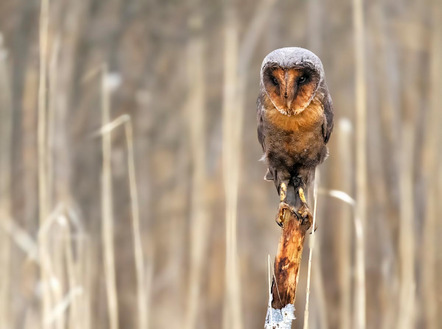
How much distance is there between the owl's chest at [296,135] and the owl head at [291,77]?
36 millimetres

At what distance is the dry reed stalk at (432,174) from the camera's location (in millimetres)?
1607

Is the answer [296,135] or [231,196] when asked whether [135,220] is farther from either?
[296,135]

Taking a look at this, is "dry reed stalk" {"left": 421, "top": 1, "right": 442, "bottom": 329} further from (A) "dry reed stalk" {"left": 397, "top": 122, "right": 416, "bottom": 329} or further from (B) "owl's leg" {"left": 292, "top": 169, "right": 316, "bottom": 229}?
(B) "owl's leg" {"left": 292, "top": 169, "right": 316, "bottom": 229}

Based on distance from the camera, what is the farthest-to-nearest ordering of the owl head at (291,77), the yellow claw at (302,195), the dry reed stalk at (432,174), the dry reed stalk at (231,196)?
the dry reed stalk at (432,174) → the dry reed stalk at (231,196) → the yellow claw at (302,195) → the owl head at (291,77)

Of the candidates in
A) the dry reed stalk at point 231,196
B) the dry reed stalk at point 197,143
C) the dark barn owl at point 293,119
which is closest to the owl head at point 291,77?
the dark barn owl at point 293,119

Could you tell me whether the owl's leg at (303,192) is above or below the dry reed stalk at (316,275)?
above

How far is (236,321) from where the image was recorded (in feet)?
3.28

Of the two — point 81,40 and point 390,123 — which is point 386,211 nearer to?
point 390,123

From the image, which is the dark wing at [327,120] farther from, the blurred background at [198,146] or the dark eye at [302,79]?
the blurred background at [198,146]

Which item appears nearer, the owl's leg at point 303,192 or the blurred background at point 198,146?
the owl's leg at point 303,192

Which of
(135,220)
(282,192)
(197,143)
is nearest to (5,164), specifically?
(197,143)

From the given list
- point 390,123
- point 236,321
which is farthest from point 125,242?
point 236,321

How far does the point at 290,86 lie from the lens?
1.30 feet

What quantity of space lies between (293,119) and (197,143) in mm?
1181
